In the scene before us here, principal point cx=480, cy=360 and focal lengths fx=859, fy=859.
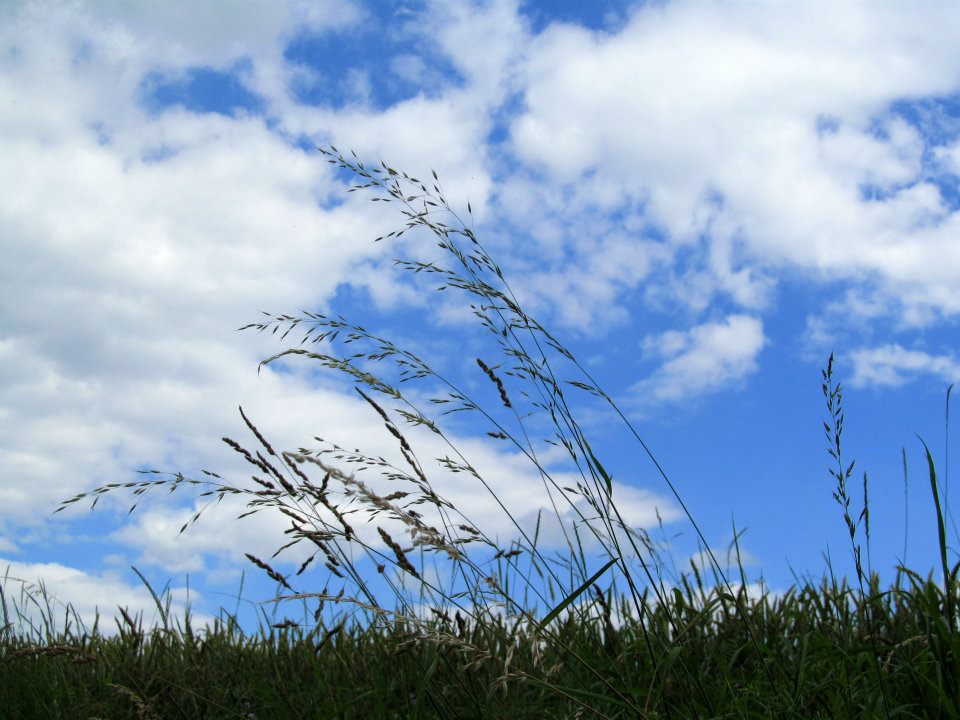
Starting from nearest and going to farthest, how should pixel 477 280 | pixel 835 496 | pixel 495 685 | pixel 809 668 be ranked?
1. pixel 495 685
2. pixel 835 496
3. pixel 477 280
4. pixel 809 668

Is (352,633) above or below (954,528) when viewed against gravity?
below

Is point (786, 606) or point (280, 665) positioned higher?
point (786, 606)

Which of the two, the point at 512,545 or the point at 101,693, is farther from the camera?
the point at 101,693

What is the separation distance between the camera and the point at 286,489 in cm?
275

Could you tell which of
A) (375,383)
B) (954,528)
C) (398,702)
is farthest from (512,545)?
(954,528)

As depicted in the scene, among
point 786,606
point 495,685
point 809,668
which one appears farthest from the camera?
point 786,606

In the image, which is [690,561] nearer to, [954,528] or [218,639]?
[954,528]

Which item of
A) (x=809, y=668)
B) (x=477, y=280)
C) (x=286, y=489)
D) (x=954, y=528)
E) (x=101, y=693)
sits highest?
(x=477, y=280)

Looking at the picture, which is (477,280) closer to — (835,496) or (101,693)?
(835,496)

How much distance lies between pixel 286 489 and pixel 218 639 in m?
2.55

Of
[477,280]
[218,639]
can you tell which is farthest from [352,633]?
[477,280]

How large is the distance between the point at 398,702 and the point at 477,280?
1792 millimetres

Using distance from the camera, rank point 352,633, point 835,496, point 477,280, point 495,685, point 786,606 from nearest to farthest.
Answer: point 495,685, point 835,496, point 477,280, point 786,606, point 352,633

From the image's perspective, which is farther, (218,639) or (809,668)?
(218,639)
